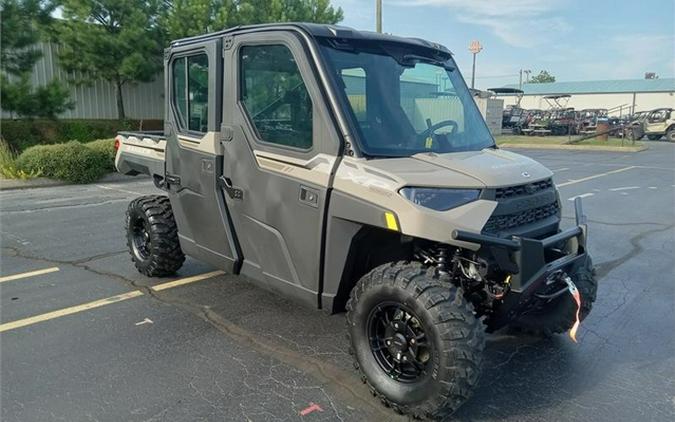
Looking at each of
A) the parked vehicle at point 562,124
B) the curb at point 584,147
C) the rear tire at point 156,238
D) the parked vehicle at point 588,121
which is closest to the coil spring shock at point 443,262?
the rear tire at point 156,238

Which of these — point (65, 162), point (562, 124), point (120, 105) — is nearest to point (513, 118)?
point (562, 124)

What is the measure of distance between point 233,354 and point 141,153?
266 cm

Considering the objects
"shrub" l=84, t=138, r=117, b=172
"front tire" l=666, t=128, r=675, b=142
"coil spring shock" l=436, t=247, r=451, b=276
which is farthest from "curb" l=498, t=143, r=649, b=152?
"coil spring shock" l=436, t=247, r=451, b=276

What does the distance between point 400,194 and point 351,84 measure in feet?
3.03

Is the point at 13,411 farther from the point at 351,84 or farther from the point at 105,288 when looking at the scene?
the point at 351,84

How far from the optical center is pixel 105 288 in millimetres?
5121

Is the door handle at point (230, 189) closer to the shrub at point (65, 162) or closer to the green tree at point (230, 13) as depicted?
the shrub at point (65, 162)

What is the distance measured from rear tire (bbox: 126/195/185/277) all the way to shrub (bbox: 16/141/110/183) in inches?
332

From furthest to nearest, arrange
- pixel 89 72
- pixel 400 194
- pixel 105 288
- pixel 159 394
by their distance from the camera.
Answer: pixel 89 72
pixel 105 288
pixel 159 394
pixel 400 194

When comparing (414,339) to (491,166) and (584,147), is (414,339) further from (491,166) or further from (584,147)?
(584,147)

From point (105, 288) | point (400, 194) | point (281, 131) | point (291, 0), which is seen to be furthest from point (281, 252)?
point (291, 0)

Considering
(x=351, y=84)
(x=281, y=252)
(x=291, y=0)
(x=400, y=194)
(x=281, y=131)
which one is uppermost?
(x=291, y=0)

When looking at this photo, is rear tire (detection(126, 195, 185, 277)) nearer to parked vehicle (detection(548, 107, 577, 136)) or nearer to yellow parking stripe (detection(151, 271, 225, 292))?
yellow parking stripe (detection(151, 271, 225, 292))

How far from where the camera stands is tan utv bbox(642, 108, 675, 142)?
31625 millimetres
